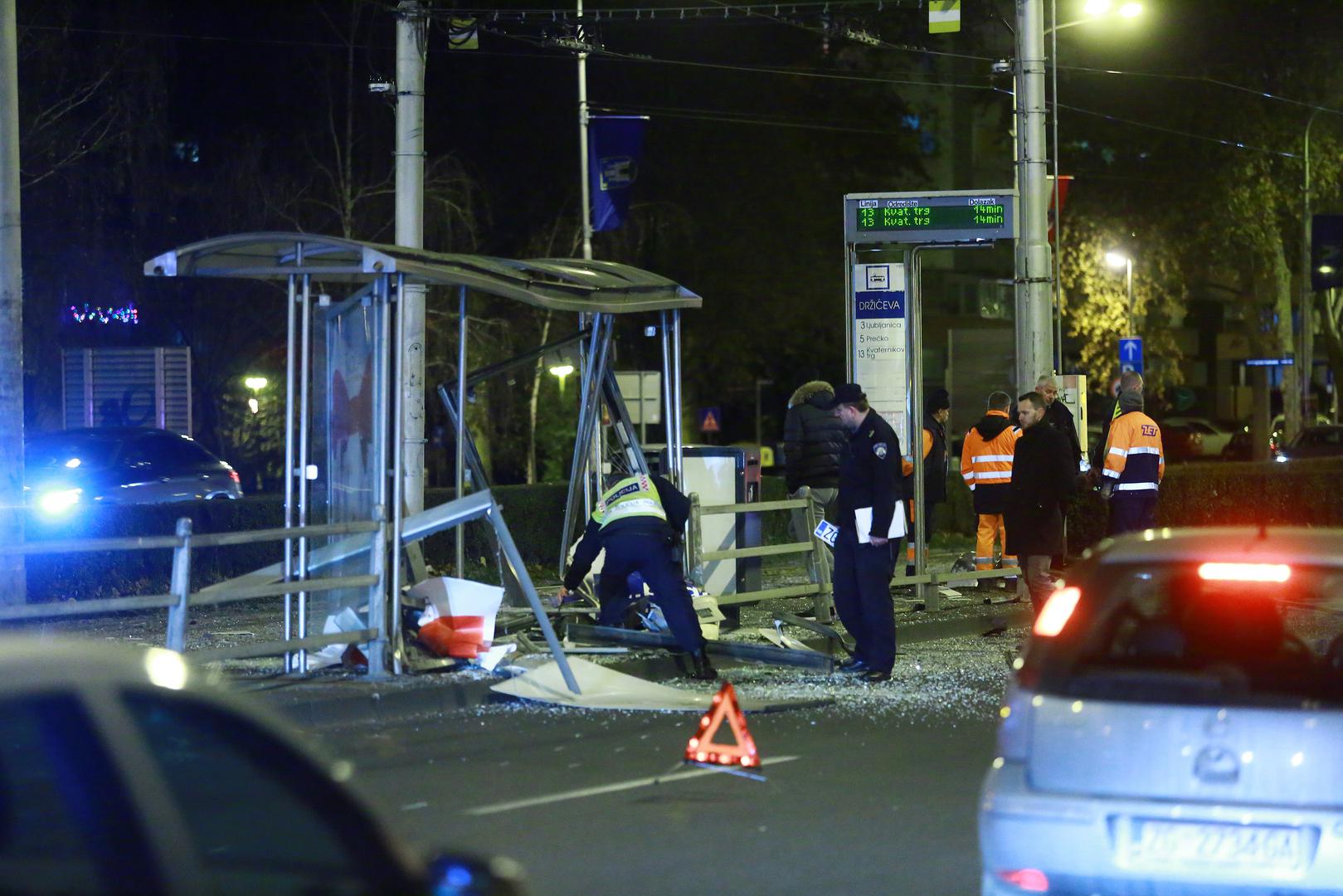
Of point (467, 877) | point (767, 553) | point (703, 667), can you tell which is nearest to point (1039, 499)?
point (767, 553)

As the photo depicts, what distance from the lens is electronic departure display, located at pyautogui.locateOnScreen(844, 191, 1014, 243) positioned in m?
15.5

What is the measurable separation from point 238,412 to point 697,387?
721 inches

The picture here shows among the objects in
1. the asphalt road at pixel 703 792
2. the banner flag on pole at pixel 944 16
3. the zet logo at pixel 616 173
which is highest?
the banner flag on pole at pixel 944 16

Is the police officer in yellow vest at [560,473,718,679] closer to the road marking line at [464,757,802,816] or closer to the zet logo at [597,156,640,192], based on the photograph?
the road marking line at [464,757,802,816]

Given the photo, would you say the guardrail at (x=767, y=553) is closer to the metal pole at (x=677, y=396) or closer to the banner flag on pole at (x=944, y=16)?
the metal pole at (x=677, y=396)

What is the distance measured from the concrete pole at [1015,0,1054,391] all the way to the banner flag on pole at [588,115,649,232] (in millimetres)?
11234

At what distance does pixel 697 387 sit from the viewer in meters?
50.4

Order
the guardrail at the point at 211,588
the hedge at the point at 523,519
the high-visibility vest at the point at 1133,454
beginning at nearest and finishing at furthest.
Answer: the guardrail at the point at 211,588, the high-visibility vest at the point at 1133,454, the hedge at the point at 523,519

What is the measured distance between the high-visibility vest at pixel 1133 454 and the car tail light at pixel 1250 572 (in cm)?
987

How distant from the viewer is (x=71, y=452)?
66.7 feet

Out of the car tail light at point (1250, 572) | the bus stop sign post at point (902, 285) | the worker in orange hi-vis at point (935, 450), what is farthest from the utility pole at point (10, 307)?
the car tail light at point (1250, 572)

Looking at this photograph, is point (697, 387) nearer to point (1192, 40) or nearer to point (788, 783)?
point (1192, 40)

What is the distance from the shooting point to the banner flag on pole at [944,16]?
19625 mm

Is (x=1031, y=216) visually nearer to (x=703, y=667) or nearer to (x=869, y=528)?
(x=869, y=528)
